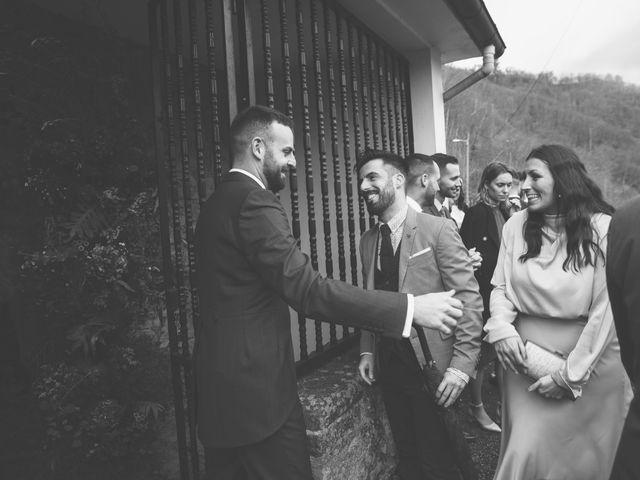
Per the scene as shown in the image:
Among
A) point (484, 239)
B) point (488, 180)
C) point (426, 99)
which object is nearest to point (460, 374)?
point (484, 239)

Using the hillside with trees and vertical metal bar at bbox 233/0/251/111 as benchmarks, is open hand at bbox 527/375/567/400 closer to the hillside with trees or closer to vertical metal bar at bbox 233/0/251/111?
vertical metal bar at bbox 233/0/251/111

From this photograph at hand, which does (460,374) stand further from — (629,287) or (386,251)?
(629,287)

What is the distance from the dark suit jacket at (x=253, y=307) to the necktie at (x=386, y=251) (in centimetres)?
81

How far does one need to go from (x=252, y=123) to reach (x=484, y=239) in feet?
8.58

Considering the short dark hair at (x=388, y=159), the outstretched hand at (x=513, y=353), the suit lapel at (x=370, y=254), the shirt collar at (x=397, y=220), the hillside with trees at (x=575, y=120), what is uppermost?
the hillside with trees at (x=575, y=120)

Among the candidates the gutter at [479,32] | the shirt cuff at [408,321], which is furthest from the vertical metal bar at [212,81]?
the gutter at [479,32]

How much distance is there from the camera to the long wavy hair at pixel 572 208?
2301 millimetres

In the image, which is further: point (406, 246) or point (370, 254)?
point (370, 254)

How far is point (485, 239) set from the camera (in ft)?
13.0

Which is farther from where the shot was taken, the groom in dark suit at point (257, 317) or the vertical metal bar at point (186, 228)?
the vertical metal bar at point (186, 228)

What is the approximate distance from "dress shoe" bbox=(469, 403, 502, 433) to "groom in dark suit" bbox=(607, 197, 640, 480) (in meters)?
2.77

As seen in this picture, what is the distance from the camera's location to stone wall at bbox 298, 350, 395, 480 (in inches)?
93.4

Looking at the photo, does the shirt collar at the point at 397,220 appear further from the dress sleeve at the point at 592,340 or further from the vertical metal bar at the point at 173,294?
the vertical metal bar at the point at 173,294

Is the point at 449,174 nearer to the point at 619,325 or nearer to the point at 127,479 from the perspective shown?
the point at 619,325
